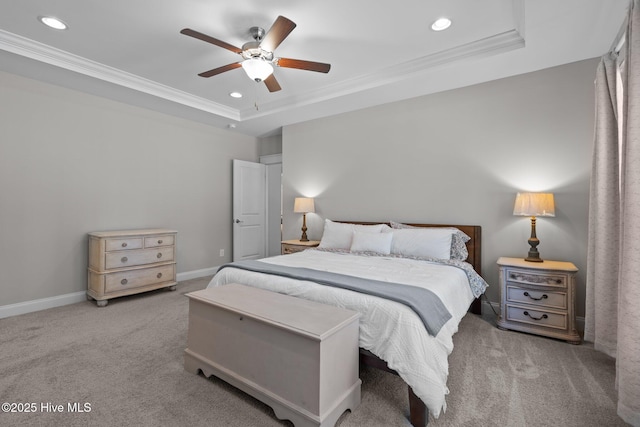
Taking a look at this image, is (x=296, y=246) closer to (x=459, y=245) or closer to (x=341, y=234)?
(x=341, y=234)

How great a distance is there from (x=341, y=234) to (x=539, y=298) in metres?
2.07

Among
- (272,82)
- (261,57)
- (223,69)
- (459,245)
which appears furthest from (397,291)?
(223,69)

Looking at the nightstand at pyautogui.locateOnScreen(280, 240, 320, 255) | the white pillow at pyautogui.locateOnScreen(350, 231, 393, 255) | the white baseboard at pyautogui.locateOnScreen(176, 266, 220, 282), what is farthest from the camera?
the white baseboard at pyautogui.locateOnScreen(176, 266, 220, 282)

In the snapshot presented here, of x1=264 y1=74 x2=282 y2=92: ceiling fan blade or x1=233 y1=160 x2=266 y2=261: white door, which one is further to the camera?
x1=233 y1=160 x2=266 y2=261: white door

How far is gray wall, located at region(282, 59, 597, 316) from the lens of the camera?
296 cm

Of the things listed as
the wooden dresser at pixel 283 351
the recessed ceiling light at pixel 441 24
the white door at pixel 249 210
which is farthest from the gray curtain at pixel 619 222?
the white door at pixel 249 210

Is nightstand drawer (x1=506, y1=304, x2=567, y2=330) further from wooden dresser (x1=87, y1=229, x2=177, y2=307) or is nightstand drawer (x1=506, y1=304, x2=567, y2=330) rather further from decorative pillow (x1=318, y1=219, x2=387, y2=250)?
wooden dresser (x1=87, y1=229, x2=177, y2=307)

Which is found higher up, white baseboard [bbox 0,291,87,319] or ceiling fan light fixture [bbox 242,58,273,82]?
ceiling fan light fixture [bbox 242,58,273,82]

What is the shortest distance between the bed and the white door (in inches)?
84.3

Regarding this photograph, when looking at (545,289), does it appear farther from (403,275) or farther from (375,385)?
(375,385)

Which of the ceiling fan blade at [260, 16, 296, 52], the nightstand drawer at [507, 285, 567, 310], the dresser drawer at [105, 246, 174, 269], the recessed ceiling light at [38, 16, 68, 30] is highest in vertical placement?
the recessed ceiling light at [38, 16, 68, 30]

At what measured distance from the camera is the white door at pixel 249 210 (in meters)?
5.48

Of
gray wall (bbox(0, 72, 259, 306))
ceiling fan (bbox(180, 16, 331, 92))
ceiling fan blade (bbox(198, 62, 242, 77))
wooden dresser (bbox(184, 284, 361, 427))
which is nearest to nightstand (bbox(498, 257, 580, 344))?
wooden dresser (bbox(184, 284, 361, 427))

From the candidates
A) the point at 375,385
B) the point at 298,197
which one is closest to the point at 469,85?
the point at 298,197
